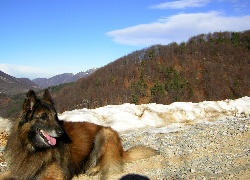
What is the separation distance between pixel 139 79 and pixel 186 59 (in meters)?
22.1

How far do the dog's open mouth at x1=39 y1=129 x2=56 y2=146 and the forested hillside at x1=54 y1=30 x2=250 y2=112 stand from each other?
233ft

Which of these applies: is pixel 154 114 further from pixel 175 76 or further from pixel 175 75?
pixel 175 75

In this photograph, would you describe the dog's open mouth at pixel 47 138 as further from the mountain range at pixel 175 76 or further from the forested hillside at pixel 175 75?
the forested hillside at pixel 175 75

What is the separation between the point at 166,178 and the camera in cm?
668

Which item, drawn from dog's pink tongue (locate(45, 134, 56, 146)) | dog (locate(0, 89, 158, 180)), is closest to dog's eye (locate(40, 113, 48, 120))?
dog (locate(0, 89, 158, 180))

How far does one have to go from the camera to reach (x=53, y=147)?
6.11m

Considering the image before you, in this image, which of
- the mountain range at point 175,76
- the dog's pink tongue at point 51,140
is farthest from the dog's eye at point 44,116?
the mountain range at point 175,76

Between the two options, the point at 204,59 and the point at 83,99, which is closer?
the point at 83,99

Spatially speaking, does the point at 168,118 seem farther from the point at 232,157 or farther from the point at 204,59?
the point at 204,59

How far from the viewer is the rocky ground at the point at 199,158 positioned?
22.4 feet

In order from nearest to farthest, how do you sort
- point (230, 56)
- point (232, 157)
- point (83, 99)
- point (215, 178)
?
point (215, 178)
point (232, 157)
point (83, 99)
point (230, 56)

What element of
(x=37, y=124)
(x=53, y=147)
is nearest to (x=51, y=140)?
(x=53, y=147)

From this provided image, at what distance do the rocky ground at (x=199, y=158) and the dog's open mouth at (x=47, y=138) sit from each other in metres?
1.49

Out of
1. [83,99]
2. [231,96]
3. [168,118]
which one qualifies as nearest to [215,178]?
[168,118]
